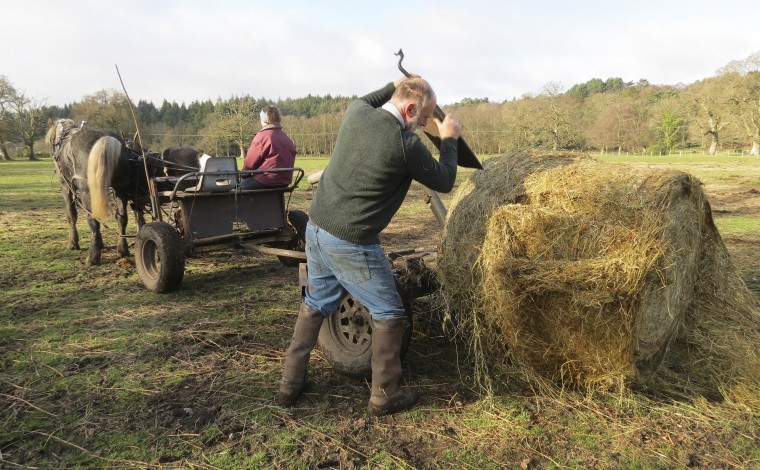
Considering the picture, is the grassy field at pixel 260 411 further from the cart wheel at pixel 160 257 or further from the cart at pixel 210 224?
the cart at pixel 210 224

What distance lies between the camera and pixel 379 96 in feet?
11.4

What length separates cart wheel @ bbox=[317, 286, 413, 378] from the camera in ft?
11.7

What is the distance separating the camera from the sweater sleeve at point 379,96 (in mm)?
3451

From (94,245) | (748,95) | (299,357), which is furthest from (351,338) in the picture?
(748,95)

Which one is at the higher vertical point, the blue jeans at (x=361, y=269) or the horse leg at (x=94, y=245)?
the blue jeans at (x=361, y=269)

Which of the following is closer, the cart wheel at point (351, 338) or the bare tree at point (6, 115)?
the cart wheel at point (351, 338)

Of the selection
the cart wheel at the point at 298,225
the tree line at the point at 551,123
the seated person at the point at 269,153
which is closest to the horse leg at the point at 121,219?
the seated person at the point at 269,153

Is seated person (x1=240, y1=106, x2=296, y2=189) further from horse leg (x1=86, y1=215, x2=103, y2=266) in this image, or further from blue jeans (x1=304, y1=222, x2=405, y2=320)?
blue jeans (x1=304, y1=222, x2=405, y2=320)

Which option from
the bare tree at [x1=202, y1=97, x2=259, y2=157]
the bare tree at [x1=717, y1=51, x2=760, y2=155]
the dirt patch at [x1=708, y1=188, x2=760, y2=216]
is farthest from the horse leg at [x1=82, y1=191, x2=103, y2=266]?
the bare tree at [x1=717, y1=51, x2=760, y2=155]

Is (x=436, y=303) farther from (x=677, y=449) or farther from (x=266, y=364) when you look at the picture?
(x=677, y=449)

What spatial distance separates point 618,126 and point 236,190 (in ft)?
217

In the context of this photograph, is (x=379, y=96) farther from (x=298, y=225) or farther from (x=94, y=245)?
(x=94, y=245)

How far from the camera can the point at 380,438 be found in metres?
2.90

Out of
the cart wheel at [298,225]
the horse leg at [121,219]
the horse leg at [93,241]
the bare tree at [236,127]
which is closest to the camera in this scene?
the cart wheel at [298,225]
